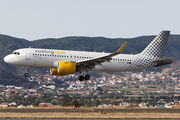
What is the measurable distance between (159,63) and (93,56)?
12.8m

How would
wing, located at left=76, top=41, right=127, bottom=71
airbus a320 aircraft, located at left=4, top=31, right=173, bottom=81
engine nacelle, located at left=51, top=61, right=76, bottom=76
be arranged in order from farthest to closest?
1. airbus a320 aircraft, located at left=4, top=31, right=173, bottom=81
2. wing, located at left=76, top=41, right=127, bottom=71
3. engine nacelle, located at left=51, top=61, right=76, bottom=76

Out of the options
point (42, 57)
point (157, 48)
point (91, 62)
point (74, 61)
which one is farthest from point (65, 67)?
point (157, 48)

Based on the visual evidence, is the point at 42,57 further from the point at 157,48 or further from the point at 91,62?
the point at 157,48

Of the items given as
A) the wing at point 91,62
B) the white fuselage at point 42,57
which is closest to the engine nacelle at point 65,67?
the wing at point 91,62

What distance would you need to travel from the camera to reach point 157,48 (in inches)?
2201

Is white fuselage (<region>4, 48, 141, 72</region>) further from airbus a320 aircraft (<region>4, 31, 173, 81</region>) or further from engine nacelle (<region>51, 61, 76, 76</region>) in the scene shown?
engine nacelle (<region>51, 61, 76, 76</region>)

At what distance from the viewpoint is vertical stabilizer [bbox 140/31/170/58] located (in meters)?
55.1

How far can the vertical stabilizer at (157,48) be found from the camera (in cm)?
5509

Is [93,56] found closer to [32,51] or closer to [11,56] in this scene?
[32,51]

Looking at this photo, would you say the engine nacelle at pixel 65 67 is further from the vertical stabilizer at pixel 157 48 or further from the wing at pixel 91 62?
the vertical stabilizer at pixel 157 48

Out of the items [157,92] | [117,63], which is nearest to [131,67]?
[117,63]

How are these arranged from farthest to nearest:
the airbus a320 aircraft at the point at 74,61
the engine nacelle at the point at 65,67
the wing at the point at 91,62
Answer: the airbus a320 aircraft at the point at 74,61 < the wing at the point at 91,62 < the engine nacelle at the point at 65,67

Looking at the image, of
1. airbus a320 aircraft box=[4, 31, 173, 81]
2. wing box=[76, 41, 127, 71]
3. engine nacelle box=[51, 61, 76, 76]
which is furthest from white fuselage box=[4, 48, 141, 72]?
engine nacelle box=[51, 61, 76, 76]

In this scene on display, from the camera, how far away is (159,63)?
53250mm
